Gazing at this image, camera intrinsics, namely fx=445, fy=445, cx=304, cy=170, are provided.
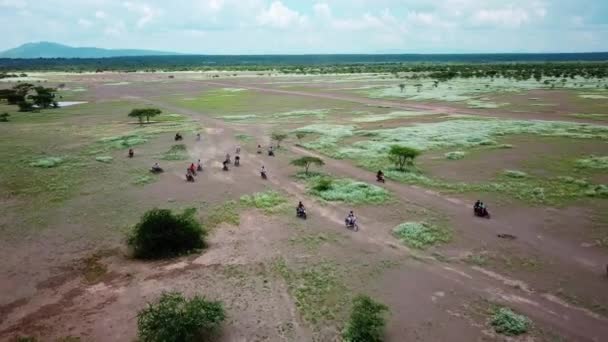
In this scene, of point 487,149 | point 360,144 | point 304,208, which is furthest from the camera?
point 360,144

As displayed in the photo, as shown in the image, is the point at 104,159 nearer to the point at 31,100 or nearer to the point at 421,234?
the point at 421,234

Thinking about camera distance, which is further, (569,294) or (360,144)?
(360,144)

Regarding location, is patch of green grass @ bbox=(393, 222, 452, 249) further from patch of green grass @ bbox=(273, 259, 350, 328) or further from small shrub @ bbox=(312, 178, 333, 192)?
small shrub @ bbox=(312, 178, 333, 192)

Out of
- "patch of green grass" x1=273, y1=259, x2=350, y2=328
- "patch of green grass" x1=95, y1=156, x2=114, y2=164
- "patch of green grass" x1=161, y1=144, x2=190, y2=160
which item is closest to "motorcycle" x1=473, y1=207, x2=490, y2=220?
"patch of green grass" x1=273, y1=259, x2=350, y2=328

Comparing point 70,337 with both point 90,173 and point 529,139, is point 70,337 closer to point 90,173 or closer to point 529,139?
point 90,173

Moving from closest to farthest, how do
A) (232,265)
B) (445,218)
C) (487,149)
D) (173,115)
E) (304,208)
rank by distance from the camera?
(232,265)
(445,218)
(304,208)
(487,149)
(173,115)

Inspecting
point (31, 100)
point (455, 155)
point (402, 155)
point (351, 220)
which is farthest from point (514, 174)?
point (31, 100)

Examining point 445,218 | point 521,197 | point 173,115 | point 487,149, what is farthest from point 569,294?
point 173,115
